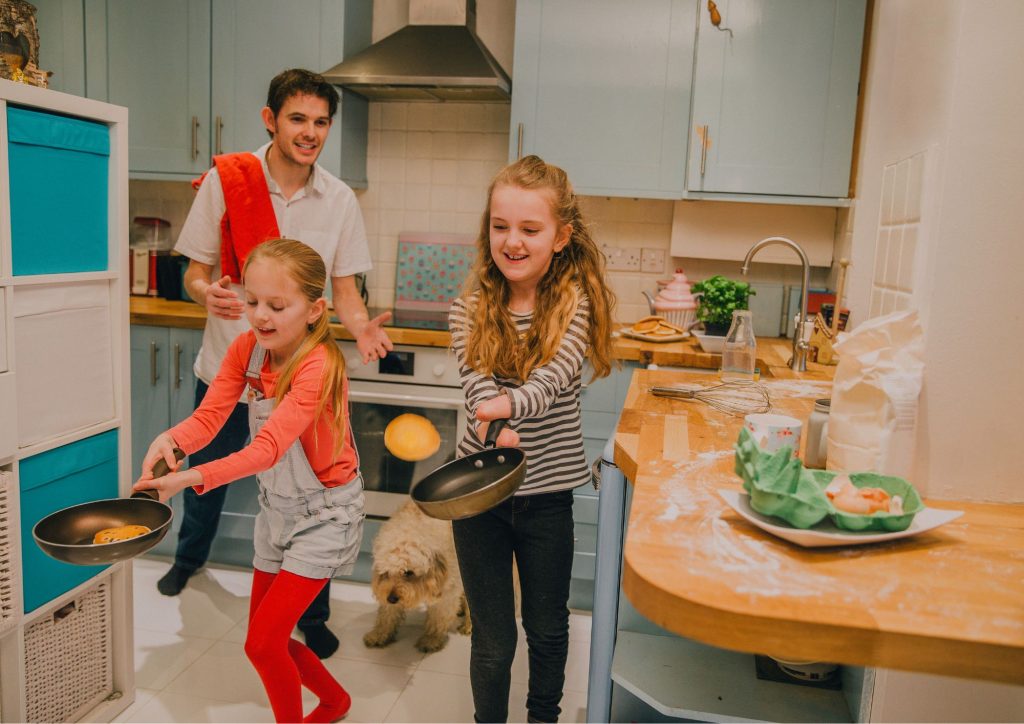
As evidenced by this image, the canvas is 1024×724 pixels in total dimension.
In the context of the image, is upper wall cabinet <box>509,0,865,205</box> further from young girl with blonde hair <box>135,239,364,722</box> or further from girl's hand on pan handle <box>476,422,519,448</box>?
girl's hand on pan handle <box>476,422,519,448</box>

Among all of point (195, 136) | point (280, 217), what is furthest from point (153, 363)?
point (280, 217)

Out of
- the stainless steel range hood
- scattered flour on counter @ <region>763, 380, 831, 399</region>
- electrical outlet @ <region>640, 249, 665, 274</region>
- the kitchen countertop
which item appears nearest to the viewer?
scattered flour on counter @ <region>763, 380, 831, 399</region>

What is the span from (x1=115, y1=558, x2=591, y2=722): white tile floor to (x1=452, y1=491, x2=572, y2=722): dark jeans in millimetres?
485

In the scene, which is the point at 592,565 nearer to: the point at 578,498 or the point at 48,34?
the point at 578,498

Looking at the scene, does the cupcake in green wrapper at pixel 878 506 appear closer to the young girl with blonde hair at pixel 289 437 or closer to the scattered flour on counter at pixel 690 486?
the scattered flour on counter at pixel 690 486

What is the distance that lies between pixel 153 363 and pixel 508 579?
1.83m

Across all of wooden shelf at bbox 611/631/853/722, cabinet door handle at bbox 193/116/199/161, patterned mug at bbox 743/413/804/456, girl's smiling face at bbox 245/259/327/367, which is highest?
cabinet door handle at bbox 193/116/199/161

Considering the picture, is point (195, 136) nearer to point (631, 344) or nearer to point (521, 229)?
point (631, 344)

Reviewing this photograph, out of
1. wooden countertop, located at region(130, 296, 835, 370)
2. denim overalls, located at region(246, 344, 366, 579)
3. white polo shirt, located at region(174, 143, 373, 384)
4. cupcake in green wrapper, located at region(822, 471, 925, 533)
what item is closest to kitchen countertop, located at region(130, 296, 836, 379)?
wooden countertop, located at region(130, 296, 835, 370)

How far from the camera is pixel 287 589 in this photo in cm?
171

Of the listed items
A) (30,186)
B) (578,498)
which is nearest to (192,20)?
(30,186)

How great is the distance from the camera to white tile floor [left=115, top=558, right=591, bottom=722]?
2094mm

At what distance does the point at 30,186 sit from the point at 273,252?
1.59 feet

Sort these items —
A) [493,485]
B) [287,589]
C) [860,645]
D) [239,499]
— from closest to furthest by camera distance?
[860,645]
[493,485]
[287,589]
[239,499]
